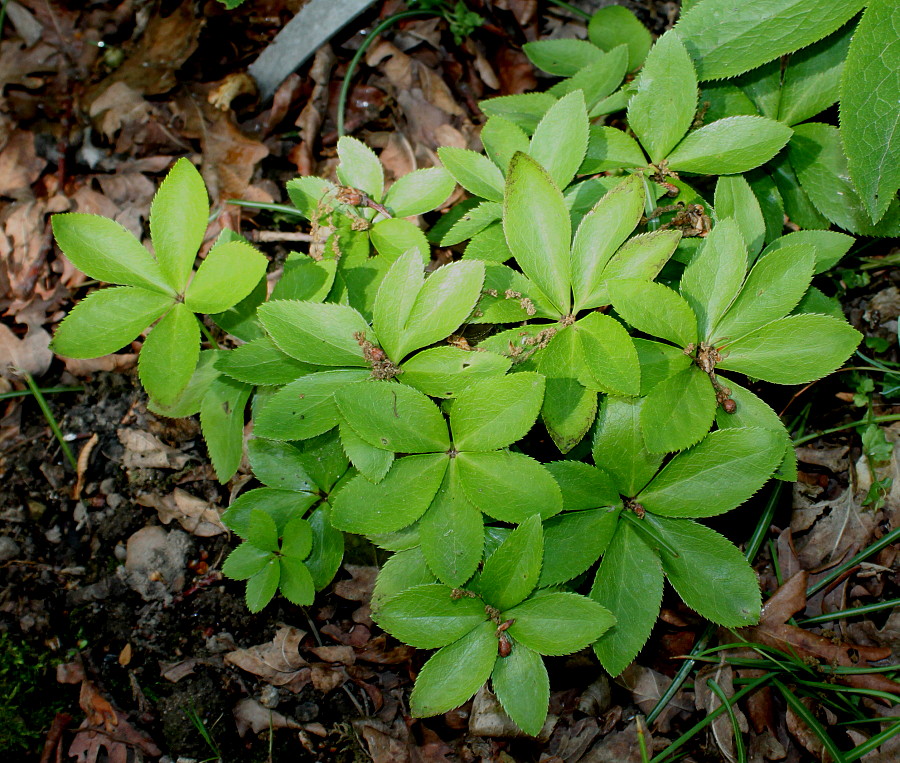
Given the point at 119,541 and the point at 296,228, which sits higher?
the point at 296,228

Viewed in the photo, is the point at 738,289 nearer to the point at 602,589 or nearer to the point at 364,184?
the point at 602,589

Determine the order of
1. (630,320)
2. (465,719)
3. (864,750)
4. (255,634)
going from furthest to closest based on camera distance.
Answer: (255,634), (465,719), (864,750), (630,320)

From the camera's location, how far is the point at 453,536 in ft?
4.88

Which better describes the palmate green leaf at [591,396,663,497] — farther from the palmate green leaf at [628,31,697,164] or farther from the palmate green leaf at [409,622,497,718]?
the palmate green leaf at [628,31,697,164]

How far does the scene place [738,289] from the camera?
4.99 ft

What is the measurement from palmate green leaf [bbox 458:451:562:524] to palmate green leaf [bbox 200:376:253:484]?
2.54ft

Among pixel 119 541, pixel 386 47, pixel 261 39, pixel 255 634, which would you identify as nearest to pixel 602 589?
pixel 255 634

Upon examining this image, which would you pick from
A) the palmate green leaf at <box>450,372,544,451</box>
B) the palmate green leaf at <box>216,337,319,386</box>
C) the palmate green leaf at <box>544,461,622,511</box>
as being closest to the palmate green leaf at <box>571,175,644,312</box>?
the palmate green leaf at <box>450,372,544,451</box>

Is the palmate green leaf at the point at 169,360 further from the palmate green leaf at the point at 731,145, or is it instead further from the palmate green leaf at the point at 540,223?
the palmate green leaf at the point at 731,145

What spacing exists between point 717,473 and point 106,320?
5.21 feet

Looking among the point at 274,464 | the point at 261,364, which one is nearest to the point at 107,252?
the point at 261,364

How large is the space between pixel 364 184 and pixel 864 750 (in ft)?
6.84

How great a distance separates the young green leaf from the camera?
151cm

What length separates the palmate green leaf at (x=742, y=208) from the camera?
1.71 m
